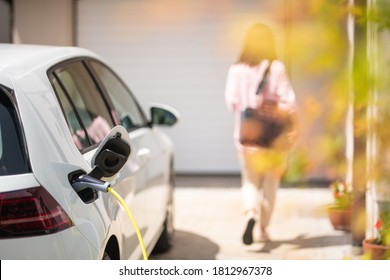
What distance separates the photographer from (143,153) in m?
4.11

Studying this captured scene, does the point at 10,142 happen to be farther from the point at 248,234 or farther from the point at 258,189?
the point at 258,189

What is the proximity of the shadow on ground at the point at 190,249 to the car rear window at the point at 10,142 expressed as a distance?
107 inches

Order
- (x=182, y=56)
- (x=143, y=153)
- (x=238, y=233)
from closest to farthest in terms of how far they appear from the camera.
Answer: (x=143, y=153) < (x=238, y=233) < (x=182, y=56)

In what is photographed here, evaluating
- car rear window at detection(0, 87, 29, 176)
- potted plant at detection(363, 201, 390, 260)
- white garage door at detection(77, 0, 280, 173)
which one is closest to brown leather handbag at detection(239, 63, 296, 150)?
potted plant at detection(363, 201, 390, 260)

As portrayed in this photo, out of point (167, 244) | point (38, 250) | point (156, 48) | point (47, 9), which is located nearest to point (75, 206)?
point (38, 250)

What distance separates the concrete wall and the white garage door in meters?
0.18

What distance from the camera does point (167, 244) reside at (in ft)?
17.7

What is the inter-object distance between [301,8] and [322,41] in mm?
468

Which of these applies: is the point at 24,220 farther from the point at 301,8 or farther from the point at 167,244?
the point at 167,244

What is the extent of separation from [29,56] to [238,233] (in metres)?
3.62

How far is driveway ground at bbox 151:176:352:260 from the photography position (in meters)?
5.38

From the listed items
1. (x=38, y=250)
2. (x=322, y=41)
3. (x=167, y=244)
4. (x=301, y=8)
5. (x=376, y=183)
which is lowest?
(x=167, y=244)

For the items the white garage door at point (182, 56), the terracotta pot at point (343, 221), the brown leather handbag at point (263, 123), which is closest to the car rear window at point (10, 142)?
the brown leather handbag at point (263, 123)

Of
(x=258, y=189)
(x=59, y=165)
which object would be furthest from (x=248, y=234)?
(x=59, y=165)
